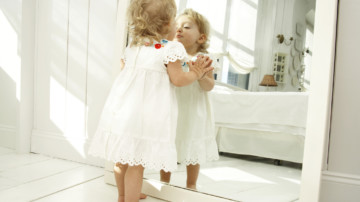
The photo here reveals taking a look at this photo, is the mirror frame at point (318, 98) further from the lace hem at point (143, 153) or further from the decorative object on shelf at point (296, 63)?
the lace hem at point (143, 153)

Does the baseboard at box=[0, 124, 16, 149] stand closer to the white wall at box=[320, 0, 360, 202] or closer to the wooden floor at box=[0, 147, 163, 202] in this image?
the wooden floor at box=[0, 147, 163, 202]

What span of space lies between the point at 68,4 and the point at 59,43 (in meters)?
0.27

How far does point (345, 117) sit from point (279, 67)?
0.41 meters

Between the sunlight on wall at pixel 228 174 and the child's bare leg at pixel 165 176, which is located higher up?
the sunlight on wall at pixel 228 174

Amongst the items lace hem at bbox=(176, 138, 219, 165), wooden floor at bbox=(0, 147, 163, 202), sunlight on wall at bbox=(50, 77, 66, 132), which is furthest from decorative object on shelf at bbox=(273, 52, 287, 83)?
sunlight on wall at bbox=(50, 77, 66, 132)

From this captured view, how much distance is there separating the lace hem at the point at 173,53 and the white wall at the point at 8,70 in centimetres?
155

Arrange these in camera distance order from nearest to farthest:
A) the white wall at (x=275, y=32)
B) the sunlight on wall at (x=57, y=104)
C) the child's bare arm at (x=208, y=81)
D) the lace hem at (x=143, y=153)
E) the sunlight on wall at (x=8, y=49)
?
1. the lace hem at (x=143, y=153)
2. the white wall at (x=275, y=32)
3. the child's bare arm at (x=208, y=81)
4. the sunlight on wall at (x=57, y=104)
5. the sunlight on wall at (x=8, y=49)

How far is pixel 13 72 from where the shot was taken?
233 centimetres

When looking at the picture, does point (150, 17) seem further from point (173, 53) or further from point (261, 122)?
point (261, 122)

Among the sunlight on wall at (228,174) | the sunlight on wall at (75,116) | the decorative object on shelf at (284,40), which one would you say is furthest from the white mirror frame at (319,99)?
the sunlight on wall at (75,116)

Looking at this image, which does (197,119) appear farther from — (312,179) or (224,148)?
(312,179)

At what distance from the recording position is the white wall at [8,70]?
2326 millimetres

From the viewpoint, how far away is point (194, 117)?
1.45 metres

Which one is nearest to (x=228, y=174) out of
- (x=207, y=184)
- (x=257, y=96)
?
(x=207, y=184)
